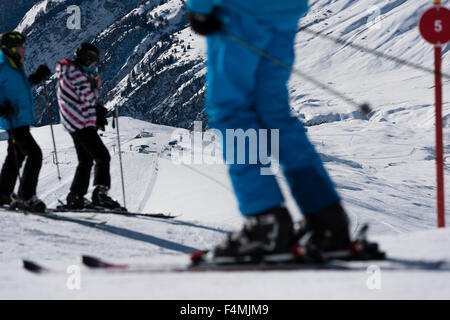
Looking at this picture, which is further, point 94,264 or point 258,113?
point 94,264

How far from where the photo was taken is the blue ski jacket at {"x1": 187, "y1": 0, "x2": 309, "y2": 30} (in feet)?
7.11

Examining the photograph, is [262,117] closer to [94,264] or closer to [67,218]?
[94,264]

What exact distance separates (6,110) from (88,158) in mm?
994

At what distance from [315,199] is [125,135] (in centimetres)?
4156

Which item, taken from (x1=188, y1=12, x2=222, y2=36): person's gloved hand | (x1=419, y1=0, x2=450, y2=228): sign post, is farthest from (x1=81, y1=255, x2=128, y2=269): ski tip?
(x1=419, y1=0, x2=450, y2=228): sign post

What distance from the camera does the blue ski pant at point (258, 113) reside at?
2184 millimetres

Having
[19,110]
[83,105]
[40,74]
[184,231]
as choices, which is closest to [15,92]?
[19,110]

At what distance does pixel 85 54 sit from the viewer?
5441mm

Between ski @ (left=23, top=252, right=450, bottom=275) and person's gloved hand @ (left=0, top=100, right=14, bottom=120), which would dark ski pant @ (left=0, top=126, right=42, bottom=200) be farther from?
ski @ (left=23, top=252, right=450, bottom=275)

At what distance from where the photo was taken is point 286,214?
2.22 metres

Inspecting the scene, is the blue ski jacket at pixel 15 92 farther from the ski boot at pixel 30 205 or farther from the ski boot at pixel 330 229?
the ski boot at pixel 330 229

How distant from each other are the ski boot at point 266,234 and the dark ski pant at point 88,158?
3519 millimetres

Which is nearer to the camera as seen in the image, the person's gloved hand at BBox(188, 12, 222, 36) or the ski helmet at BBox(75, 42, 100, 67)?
the person's gloved hand at BBox(188, 12, 222, 36)

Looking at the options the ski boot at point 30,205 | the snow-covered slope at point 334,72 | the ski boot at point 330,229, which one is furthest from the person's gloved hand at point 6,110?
the snow-covered slope at point 334,72
